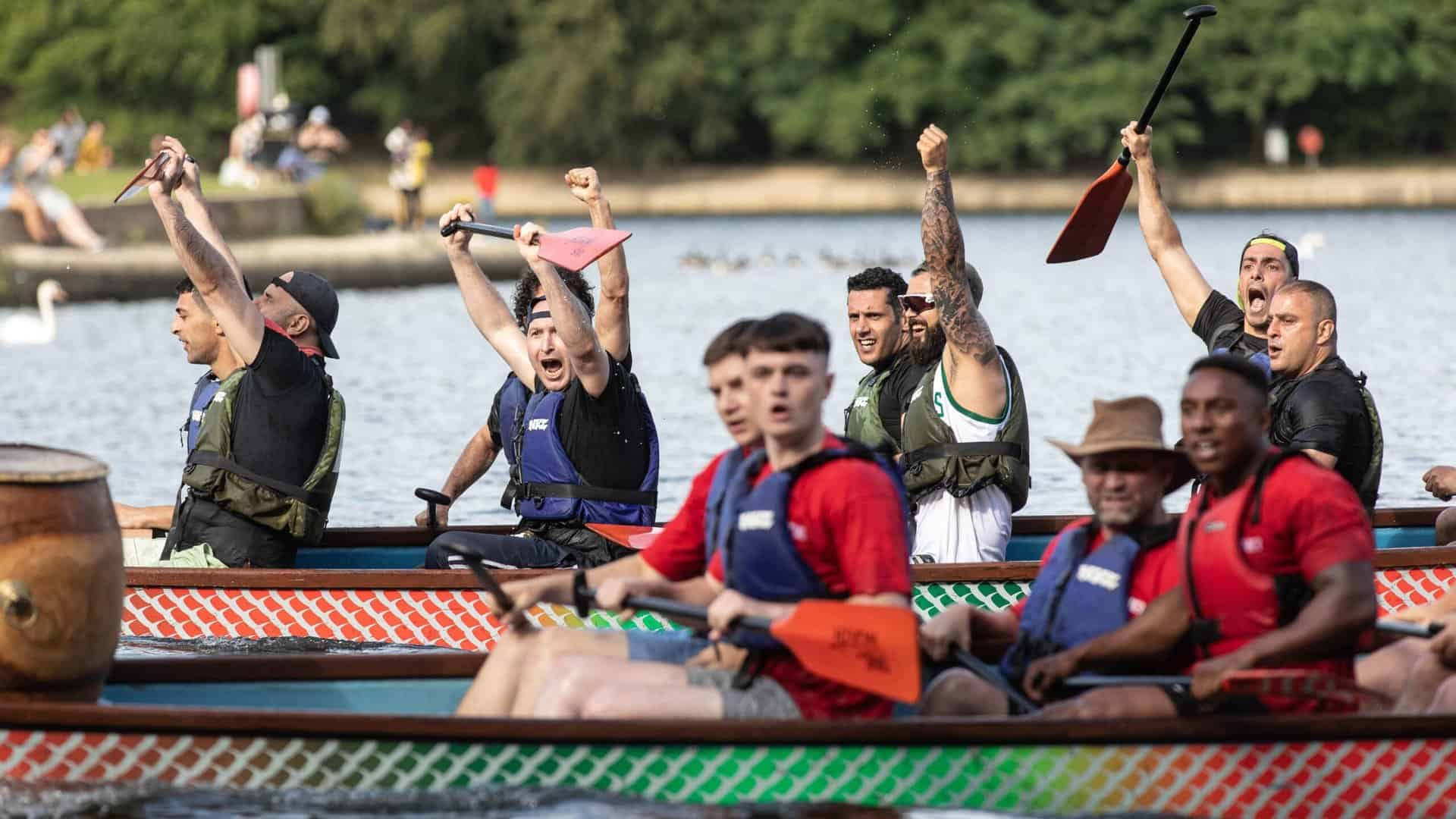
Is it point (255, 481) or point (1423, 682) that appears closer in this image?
point (1423, 682)

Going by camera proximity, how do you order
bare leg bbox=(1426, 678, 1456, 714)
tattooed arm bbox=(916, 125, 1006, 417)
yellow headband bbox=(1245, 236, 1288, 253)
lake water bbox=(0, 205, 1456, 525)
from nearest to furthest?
1. bare leg bbox=(1426, 678, 1456, 714)
2. tattooed arm bbox=(916, 125, 1006, 417)
3. yellow headband bbox=(1245, 236, 1288, 253)
4. lake water bbox=(0, 205, 1456, 525)

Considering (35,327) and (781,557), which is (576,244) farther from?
(35,327)

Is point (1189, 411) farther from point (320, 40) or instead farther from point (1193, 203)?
point (320, 40)

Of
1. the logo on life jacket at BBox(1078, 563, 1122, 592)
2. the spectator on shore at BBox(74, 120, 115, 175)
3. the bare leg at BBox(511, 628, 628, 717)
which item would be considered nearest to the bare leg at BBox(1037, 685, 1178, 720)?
the logo on life jacket at BBox(1078, 563, 1122, 592)

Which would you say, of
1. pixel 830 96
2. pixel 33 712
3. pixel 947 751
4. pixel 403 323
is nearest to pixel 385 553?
pixel 33 712

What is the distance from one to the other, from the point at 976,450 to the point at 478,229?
1.96 m

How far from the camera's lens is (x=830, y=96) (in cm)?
5178

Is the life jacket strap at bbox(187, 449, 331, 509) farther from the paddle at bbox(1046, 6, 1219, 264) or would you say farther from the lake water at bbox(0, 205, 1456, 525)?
the lake water at bbox(0, 205, 1456, 525)

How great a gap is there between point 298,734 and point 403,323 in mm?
21395

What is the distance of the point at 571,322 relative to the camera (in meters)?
7.20

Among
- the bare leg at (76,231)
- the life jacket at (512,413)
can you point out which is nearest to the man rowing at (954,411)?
the life jacket at (512,413)

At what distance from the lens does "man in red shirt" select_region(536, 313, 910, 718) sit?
523cm

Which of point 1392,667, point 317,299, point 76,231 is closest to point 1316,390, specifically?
point 1392,667

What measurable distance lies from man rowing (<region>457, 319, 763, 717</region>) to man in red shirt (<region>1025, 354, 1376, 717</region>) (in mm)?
1020
